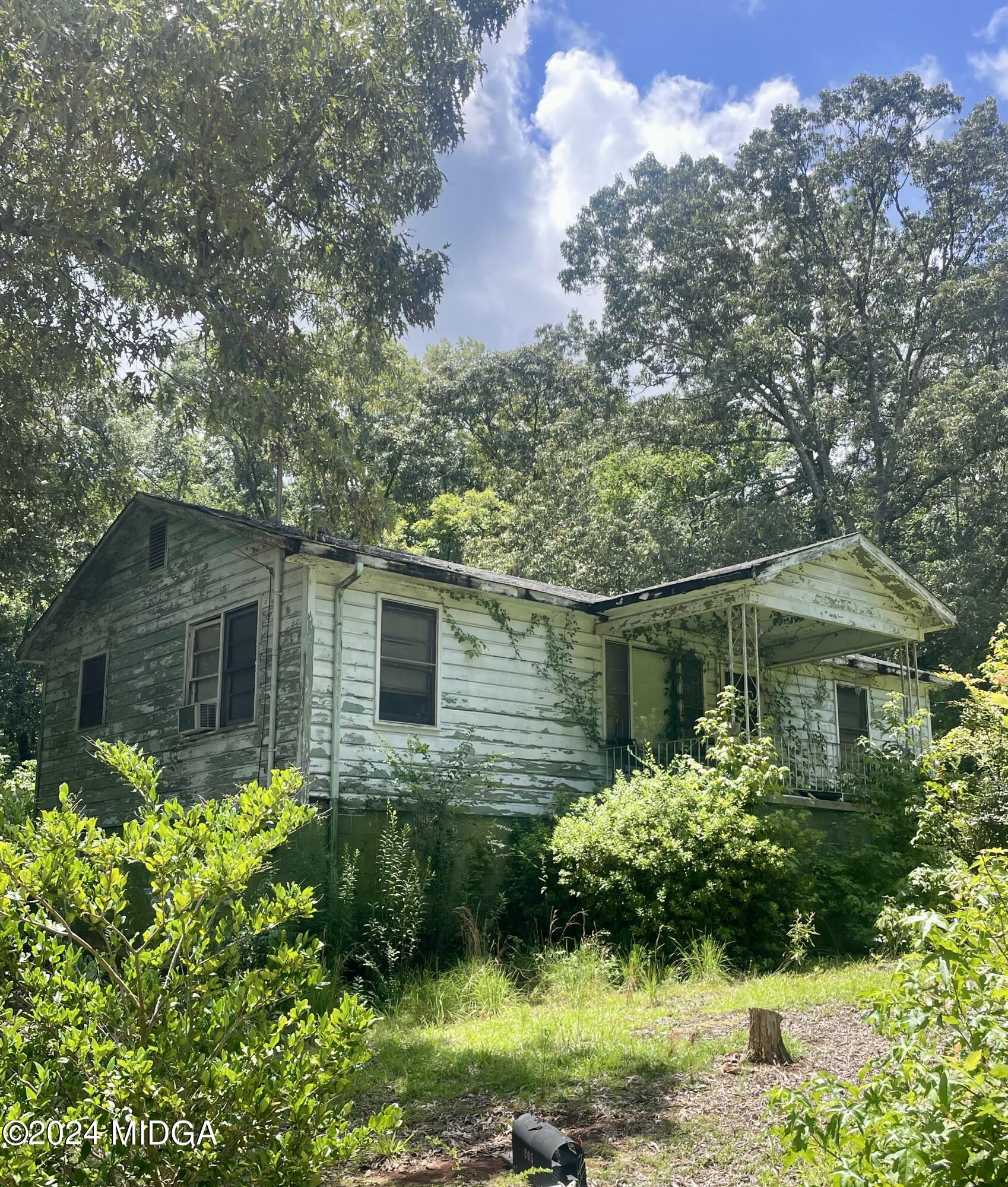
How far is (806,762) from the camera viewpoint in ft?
57.7

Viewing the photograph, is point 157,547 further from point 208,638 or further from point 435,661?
point 435,661

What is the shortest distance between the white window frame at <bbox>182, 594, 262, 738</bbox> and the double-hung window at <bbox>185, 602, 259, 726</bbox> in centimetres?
1

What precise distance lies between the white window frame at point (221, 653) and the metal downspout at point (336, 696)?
116 cm

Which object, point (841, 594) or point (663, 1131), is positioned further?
point (841, 594)

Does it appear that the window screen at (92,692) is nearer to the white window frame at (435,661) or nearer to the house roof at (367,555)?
the house roof at (367,555)

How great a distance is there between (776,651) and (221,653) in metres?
8.80

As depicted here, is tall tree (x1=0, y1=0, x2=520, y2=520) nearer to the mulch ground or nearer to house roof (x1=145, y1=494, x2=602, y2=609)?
house roof (x1=145, y1=494, x2=602, y2=609)

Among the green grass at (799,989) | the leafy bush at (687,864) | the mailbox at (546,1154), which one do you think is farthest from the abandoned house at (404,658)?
the mailbox at (546,1154)

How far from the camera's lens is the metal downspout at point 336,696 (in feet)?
40.8

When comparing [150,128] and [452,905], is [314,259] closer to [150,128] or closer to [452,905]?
[150,128]

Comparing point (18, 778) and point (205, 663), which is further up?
point (205, 663)

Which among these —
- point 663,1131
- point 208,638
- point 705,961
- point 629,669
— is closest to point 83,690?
point 208,638

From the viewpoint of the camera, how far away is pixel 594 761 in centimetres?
1574

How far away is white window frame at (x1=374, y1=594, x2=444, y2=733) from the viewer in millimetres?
13375
